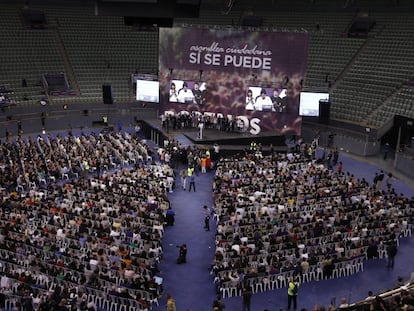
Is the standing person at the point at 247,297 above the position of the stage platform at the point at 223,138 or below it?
below

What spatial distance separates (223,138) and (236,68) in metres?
5.90

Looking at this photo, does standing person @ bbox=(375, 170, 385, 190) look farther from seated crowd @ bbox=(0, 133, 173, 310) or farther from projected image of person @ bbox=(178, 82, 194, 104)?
projected image of person @ bbox=(178, 82, 194, 104)

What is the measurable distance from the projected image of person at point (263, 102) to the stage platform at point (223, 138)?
1.99m

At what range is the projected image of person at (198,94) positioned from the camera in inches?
1665

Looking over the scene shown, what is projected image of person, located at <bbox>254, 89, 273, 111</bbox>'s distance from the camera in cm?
4106

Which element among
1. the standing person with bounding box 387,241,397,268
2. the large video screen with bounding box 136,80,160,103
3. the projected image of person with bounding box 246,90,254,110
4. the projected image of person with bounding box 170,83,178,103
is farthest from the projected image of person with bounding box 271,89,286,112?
the standing person with bounding box 387,241,397,268

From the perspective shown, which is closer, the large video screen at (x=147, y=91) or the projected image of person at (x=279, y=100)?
the projected image of person at (x=279, y=100)

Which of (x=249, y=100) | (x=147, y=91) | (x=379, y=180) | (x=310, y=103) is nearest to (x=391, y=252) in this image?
(x=379, y=180)

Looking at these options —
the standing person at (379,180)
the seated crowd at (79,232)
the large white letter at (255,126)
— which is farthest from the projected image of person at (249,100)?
the standing person at (379,180)

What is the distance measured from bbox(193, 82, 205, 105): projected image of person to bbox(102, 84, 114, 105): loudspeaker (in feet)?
27.5

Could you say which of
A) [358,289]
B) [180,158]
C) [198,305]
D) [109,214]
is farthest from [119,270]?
[180,158]

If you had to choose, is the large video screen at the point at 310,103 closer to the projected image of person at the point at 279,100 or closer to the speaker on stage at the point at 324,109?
the speaker on stage at the point at 324,109

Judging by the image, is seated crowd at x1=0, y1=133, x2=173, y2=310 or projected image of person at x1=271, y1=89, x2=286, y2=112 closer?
seated crowd at x1=0, y1=133, x2=173, y2=310

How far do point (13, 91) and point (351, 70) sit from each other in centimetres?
2934
